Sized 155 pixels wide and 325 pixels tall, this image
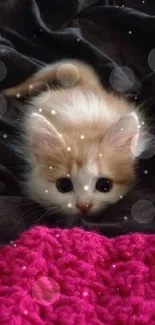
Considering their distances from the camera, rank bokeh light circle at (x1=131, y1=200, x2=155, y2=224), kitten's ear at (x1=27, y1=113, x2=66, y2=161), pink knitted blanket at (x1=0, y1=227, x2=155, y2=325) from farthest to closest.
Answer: kitten's ear at (x1=27, y1=113, x2=66, y2=161) < bokeh light circle at (x1=131, y1=200, x2=155, y2=224) < pink knitted blanket at (x1=0, y1=227, x2=155, y2=325)

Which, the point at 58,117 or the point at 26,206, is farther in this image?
the point at 58,117

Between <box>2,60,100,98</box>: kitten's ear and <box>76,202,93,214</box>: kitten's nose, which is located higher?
<box>2,60,100,98</box>: kitten's ear

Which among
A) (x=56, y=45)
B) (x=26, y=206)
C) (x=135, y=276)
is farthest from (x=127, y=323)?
(x=56, y=45)

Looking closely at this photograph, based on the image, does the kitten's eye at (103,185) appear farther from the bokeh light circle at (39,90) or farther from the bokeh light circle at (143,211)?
the bokeh light circle at (39,90)

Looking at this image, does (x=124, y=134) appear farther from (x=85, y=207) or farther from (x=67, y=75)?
(x=67, y=75)

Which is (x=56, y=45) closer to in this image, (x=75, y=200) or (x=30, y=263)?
(x=75, y=200)

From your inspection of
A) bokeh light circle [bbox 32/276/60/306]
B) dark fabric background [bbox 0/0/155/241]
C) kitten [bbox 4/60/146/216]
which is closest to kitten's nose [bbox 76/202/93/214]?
kitten [bbox 4/60/146/216]

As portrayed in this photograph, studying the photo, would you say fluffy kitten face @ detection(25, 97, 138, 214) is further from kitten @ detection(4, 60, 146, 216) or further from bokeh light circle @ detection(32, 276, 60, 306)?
bokeh light circle @ detection(32, 276, 60, 306)

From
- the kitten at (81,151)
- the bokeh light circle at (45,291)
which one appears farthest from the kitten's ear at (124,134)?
the bokeh light circle at (45,291)

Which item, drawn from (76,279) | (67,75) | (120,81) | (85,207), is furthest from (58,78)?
(76,279)
